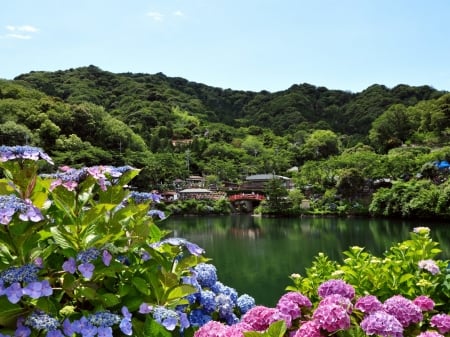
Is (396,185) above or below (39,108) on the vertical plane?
below

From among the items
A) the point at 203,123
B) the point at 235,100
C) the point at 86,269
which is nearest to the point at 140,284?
the point at 86,269

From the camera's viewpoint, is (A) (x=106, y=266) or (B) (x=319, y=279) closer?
(A) (x=106, y=266)

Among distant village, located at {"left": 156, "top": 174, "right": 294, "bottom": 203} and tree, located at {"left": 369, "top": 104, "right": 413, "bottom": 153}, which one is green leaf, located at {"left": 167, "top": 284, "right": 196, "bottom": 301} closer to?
distant village, located at {"left": 156, "top": 174, "right": 294, "bottom": 203}

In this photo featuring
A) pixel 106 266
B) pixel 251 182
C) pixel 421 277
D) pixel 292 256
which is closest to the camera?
pixel 106 266

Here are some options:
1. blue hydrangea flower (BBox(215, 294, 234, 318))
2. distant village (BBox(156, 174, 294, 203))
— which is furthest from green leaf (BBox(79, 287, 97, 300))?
distant village (BBox(156, 174, 294, 203))

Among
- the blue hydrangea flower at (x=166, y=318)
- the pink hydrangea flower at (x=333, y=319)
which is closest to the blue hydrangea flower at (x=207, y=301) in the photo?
the blue hydrangea flower at (x=166, y=318)

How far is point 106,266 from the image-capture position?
52.5 inches

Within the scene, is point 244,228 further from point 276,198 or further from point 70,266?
point 70,266

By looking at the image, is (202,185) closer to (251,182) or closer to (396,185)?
(251,182)

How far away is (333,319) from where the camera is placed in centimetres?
135

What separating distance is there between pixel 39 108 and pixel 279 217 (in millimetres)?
27333

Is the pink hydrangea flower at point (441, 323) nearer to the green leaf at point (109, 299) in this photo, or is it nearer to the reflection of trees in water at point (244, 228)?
the green leaf at point (109, 299)

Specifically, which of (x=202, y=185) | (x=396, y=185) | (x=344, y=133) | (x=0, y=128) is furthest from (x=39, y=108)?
(x=344, y=133)

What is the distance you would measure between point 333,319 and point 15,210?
100 cm
